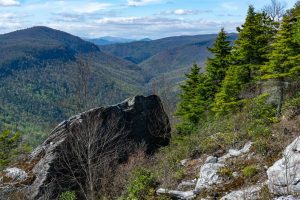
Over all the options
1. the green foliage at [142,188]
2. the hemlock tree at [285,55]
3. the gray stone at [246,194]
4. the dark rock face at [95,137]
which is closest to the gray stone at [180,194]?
the green foliage at [142,188]

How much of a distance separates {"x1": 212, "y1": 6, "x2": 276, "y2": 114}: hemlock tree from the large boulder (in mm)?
17620

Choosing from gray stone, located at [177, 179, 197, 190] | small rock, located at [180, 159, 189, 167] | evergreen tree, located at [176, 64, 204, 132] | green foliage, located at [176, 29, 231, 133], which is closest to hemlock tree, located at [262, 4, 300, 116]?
small rock, located at [180, 159, 189, 167]

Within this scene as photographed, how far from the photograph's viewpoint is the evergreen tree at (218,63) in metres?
35.0

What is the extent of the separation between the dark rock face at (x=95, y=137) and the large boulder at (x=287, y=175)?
1263 cm

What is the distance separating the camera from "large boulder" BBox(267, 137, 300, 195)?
35.0ft

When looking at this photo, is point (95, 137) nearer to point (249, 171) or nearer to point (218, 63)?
point (249, 171)

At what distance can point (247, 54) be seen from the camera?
30.2 meters

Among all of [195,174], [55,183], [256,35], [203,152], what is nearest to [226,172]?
[195,174]

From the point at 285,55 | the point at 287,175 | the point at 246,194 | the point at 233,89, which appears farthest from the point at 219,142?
the point at 233,89

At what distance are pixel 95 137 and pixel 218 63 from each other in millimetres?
16227

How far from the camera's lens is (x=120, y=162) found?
28.1m

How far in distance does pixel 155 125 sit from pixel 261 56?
1176cm

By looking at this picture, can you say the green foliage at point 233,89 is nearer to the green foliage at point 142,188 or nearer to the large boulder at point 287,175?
the green foliage at point 142,188

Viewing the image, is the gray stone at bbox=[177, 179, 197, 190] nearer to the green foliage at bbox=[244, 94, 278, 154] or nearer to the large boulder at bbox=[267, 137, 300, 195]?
the green foliage at bbox=[244, 94, 278, 154]
